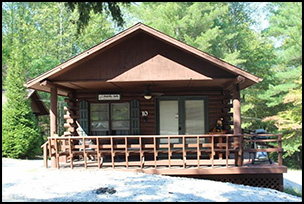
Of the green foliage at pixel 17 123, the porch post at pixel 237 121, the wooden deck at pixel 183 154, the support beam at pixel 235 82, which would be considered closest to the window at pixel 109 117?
the wooden deck at pixel 183 154

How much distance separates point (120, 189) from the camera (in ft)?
25.5

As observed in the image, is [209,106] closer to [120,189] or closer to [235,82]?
[235,82]

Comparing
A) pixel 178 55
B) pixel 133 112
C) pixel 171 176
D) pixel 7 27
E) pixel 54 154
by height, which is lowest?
pixel 171 176

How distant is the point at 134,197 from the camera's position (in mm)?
7078

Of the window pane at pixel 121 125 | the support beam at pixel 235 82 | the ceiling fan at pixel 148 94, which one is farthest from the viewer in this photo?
the window pane at pixel 121 125

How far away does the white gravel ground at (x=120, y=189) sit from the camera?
23.2 feet

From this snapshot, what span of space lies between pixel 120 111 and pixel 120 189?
5456 mm

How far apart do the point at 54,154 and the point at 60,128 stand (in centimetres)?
1821

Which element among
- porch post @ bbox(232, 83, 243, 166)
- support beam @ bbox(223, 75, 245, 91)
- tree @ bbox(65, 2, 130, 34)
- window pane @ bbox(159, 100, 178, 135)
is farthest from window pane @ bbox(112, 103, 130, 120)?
tree @ bbox(65, 2, 130, 34)

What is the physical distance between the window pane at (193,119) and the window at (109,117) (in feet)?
7.58

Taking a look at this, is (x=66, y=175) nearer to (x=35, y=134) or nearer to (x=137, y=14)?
(x=35, y=134)

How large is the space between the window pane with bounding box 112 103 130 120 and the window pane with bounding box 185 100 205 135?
7.62 feet

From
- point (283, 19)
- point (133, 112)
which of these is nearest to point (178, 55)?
point (133, 112)

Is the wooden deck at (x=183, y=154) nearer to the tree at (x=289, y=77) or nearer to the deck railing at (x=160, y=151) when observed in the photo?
the deck railing at (x=160, y=151)
